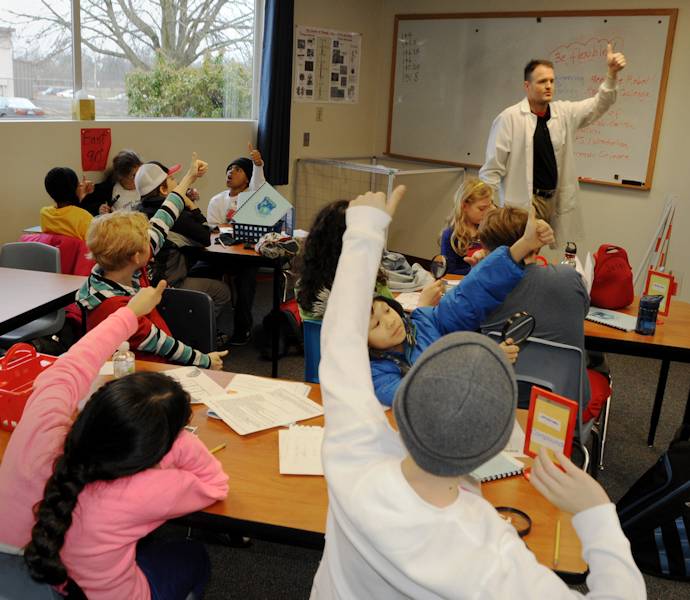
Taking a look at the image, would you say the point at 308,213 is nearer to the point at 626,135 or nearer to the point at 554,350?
the point at 626,135

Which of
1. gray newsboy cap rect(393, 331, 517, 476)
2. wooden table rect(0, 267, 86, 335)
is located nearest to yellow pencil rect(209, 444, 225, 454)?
gray newsboy cap rect(393, 331, 517, 476)

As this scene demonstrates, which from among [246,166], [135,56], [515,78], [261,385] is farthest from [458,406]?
[515,78]

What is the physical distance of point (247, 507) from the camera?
1566 millimetres

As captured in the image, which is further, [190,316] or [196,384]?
[190,316]

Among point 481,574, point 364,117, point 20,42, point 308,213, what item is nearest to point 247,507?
point 481,574

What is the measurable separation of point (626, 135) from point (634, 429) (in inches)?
97.8

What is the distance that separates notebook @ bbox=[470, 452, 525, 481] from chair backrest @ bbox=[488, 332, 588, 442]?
0.72 metres

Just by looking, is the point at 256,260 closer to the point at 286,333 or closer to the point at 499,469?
the point at 286,333

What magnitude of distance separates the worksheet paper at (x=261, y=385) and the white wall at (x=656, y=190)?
400 centimetres

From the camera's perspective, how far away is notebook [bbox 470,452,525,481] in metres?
1.68

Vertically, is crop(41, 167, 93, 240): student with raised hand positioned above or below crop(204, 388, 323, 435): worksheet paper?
above

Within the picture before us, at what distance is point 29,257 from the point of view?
3.54 m

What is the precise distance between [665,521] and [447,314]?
1.03 m

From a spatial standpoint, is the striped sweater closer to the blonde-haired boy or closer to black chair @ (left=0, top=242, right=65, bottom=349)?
the blonde-haired boy
